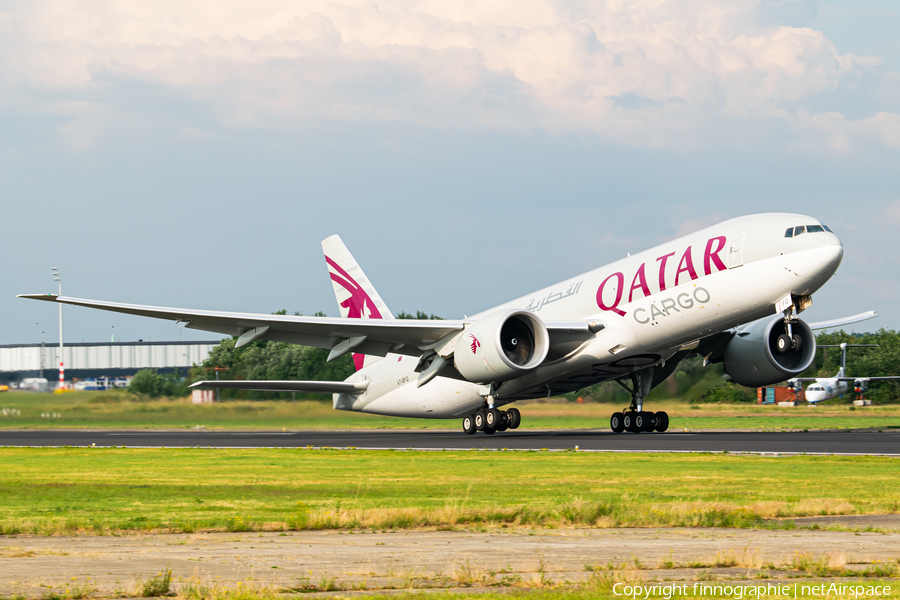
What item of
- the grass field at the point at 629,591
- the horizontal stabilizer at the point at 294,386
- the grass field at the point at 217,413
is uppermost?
the horizontal stabilizer at the point at 294,386

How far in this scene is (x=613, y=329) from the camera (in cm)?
2992

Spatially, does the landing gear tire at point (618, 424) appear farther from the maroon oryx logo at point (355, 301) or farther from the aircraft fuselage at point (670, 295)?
the maroon oryx logo at point (355, 301)

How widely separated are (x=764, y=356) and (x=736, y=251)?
6.37 meters

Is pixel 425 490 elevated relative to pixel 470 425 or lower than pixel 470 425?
lower

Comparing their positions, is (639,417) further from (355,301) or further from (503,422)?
(355,301)

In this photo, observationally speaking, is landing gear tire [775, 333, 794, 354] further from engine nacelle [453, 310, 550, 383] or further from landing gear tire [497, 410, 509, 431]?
landing gear tire [497, 410, 509, 431]

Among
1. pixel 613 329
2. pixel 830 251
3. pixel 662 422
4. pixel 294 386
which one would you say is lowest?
pixel 662 422

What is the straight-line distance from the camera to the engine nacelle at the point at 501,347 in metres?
28.7

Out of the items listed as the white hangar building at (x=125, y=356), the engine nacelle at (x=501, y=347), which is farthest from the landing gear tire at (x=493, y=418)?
the white hangar building at (x=125, y=356)

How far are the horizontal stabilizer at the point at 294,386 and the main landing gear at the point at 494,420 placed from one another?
5.74 meters

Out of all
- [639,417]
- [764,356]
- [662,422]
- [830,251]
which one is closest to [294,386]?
[639,417]

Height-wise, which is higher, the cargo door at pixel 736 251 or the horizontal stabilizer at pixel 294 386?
the cargo door at pixel 736 251

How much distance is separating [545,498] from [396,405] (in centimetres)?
2228

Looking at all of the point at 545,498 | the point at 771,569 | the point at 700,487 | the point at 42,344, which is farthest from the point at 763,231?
the point at 42,344
